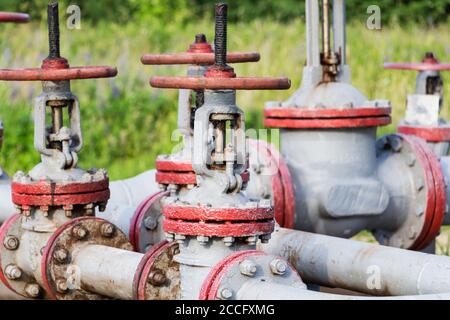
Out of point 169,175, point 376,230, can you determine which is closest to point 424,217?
point 376,230

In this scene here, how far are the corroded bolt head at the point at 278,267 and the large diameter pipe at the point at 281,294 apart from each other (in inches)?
2.0

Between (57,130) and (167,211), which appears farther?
(57,130)

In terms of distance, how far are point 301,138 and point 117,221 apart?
0.69 m

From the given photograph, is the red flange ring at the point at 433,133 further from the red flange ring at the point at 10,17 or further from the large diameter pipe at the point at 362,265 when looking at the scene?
the red flange ring at the point at 10,17


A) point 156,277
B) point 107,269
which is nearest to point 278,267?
point 156,277

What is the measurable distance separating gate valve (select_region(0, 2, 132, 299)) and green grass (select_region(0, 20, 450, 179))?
11.9 feet

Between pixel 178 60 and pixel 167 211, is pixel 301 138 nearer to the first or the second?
pixel 178 60

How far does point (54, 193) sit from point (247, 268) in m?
0.88

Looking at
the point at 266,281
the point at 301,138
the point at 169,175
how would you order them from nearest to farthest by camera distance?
1. the point at 266,281
2. the point at 169,175
3. the point at 301,138

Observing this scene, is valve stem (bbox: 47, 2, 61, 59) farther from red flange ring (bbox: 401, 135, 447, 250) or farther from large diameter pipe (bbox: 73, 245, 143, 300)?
red flange ring (bbox: 401, 135, 447, 250)

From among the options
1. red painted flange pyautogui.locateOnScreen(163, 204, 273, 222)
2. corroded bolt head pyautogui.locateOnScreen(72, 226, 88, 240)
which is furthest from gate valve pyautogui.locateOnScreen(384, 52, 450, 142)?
red painted flange pyautogui.locateOnScreen(163, 204, 273, 222)

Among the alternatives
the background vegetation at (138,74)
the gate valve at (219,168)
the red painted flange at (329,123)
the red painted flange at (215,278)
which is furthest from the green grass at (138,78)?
the red painted flange at (215,278)

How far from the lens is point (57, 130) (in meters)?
A: 3.47

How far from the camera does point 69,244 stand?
3.48m
